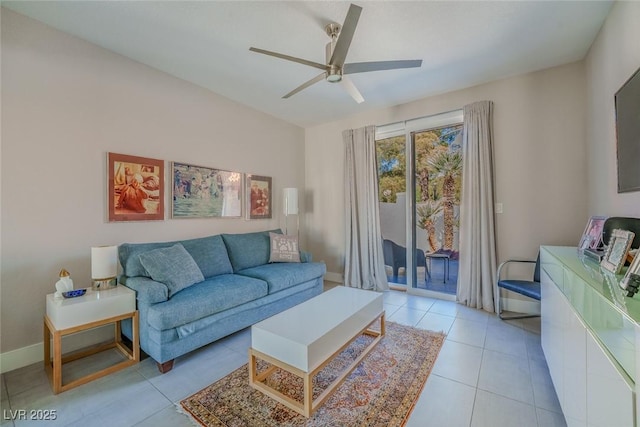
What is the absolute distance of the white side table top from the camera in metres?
1.76

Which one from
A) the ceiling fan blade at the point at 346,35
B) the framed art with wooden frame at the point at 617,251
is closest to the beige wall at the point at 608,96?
the framed art with wooden frame at the point at 617,251

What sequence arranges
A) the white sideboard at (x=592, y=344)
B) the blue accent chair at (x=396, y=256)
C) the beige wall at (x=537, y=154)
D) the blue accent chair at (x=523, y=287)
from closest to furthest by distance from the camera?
the white sideboard at (x=592, y=344)
the blue accent chair at (x=523, y=287)
the beige wall at (x=537, y=154)
the blue accent chair at (x=396, y=256)

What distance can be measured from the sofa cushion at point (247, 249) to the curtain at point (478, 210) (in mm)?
2528

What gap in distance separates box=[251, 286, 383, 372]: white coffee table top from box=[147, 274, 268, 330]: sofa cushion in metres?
0.61

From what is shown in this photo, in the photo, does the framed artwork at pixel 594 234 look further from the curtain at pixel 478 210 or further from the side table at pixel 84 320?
the side table at pixel 84 320

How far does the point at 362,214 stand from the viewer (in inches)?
157

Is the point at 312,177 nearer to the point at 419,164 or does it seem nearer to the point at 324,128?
the point at 324,128

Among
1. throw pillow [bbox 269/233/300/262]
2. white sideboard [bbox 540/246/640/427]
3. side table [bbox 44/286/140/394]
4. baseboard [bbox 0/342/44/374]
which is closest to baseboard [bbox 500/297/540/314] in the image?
white sideboard [bbox 540/246/640/427]

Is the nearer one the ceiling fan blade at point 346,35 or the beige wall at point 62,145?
the ceiling fan blade at point 346,35

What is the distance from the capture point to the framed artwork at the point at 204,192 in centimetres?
296

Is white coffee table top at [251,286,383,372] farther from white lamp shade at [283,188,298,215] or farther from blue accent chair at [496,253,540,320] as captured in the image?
white lamp shade at [283,188,298,215]

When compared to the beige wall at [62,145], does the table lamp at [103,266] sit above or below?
below

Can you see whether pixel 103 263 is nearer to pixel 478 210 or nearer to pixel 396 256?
pixel 396 256

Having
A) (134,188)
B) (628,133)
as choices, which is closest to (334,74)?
(628,133)
